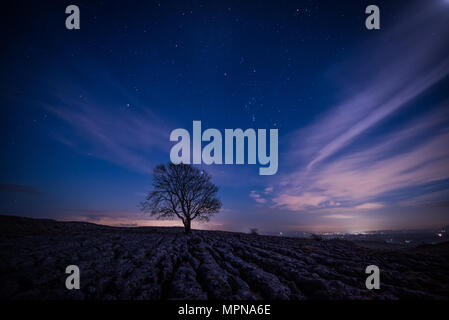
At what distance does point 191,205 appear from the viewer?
21.9m

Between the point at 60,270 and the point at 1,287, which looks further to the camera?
the point at 60,270

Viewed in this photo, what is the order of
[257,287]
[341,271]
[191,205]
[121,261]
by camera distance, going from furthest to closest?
1. [191,205]
2. [121,261]
3. [341,271]
4. [257,287]
